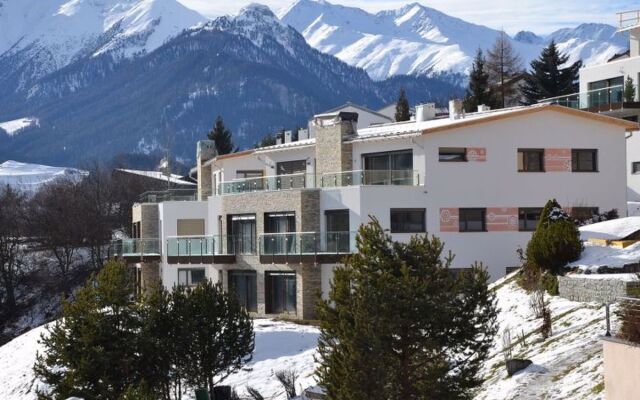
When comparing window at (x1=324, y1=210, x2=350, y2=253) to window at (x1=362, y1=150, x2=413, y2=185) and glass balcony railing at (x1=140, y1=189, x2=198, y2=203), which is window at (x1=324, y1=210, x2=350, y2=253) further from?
glass balcony railing at (x1=140, y1=189, x2=198, y2=203)

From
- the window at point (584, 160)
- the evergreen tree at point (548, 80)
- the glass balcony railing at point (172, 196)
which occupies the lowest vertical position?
the glass balcony railing at point (172, 196)

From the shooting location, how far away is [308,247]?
47938 millimetres

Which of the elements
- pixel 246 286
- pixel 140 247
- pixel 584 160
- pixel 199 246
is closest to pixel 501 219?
pixel 584 160

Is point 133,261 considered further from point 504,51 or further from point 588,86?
point 504,51

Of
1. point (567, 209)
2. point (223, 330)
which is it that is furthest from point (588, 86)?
point (223, 330)

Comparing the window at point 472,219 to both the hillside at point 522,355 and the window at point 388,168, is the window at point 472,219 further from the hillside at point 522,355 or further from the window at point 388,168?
the hillside at point 522,355

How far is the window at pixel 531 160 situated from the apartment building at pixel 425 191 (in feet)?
0.13

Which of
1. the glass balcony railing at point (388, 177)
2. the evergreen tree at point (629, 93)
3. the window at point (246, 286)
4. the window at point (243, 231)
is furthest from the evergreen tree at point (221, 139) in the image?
the glass balcony railing at point (388, 177)

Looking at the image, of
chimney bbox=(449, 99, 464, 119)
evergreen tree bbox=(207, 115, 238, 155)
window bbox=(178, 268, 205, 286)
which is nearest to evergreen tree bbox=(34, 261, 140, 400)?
chimney bbox=(449, 99, 464, 119)

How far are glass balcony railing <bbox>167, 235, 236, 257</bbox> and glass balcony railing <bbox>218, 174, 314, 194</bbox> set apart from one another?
7.17 ft

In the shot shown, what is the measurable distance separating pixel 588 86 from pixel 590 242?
106ft

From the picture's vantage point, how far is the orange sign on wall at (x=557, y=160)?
48781mm

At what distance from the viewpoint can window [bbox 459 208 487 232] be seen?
1882 inches

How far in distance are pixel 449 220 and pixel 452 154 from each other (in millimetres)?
2497
